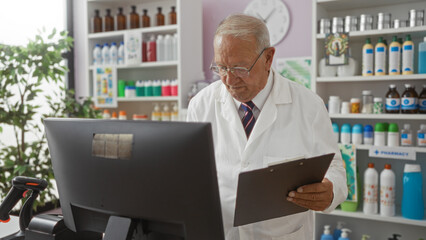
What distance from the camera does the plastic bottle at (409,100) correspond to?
2.50 m

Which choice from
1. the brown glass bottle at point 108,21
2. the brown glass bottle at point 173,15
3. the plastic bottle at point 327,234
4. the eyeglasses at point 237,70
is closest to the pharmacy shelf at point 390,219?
the plastic bottle at point 327,234

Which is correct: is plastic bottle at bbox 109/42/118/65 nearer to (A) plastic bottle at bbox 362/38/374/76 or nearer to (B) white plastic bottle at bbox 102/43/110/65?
(B) white plastic bottle at bbox 102/43/110/65

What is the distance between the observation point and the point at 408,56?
8.16ft

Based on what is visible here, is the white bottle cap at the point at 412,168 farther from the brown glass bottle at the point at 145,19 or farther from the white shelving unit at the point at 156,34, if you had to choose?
the brown glass bottle at the point at 145,19

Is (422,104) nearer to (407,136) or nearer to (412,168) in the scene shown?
(407,136)

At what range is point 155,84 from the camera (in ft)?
11.5

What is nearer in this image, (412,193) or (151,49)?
(412,193)

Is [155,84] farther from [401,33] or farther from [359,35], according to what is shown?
[401,33]

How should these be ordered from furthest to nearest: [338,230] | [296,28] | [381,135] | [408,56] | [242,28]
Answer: [296,28], [338,230], [381,135], [408,56], [242,28]

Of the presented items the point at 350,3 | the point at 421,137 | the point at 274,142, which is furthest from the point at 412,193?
the point at 274,142

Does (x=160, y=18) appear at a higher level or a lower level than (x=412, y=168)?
higher

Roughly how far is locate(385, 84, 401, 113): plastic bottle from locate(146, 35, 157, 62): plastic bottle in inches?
77.5

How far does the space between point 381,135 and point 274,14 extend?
1.32 m

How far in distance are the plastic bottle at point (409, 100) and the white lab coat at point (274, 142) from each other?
4.39 feet
